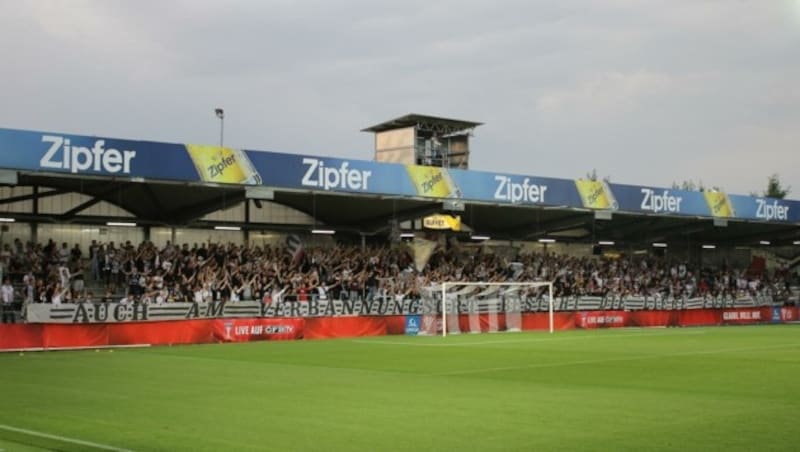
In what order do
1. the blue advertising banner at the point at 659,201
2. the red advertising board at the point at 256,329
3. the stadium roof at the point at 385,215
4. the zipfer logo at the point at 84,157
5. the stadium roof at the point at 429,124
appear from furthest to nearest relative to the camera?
the stadium roof at the point at 429,124 < the blue advertising banner at the point at 659,201 < the stadium roof at the point at 385,215 < the red advertising board at the point at 256,329 < the zipfer logo at the point at 84,157

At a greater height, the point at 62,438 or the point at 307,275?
the point at 307,275

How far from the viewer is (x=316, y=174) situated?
3841 cm

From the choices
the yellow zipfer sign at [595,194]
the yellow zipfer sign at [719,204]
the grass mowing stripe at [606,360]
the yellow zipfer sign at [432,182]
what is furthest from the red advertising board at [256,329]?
the yellow zipfer sign at [719,204]

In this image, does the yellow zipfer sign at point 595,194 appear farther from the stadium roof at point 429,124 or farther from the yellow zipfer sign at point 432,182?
the stadium roof at point 429,124

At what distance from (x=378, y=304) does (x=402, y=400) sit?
77.3ft

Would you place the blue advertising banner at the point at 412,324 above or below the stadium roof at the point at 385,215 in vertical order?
below

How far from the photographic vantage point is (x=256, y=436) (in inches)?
458

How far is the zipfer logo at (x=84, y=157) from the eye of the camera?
31.6 metres

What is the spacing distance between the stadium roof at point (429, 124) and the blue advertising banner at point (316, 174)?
66.0ft

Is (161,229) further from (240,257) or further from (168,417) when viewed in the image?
(168,417)

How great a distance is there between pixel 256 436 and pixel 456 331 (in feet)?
94.5

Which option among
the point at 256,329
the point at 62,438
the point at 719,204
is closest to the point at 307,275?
the point at 256,329

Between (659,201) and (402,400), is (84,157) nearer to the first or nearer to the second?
(402,400)

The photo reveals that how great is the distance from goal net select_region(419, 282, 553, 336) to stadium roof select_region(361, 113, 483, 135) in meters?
24.9
